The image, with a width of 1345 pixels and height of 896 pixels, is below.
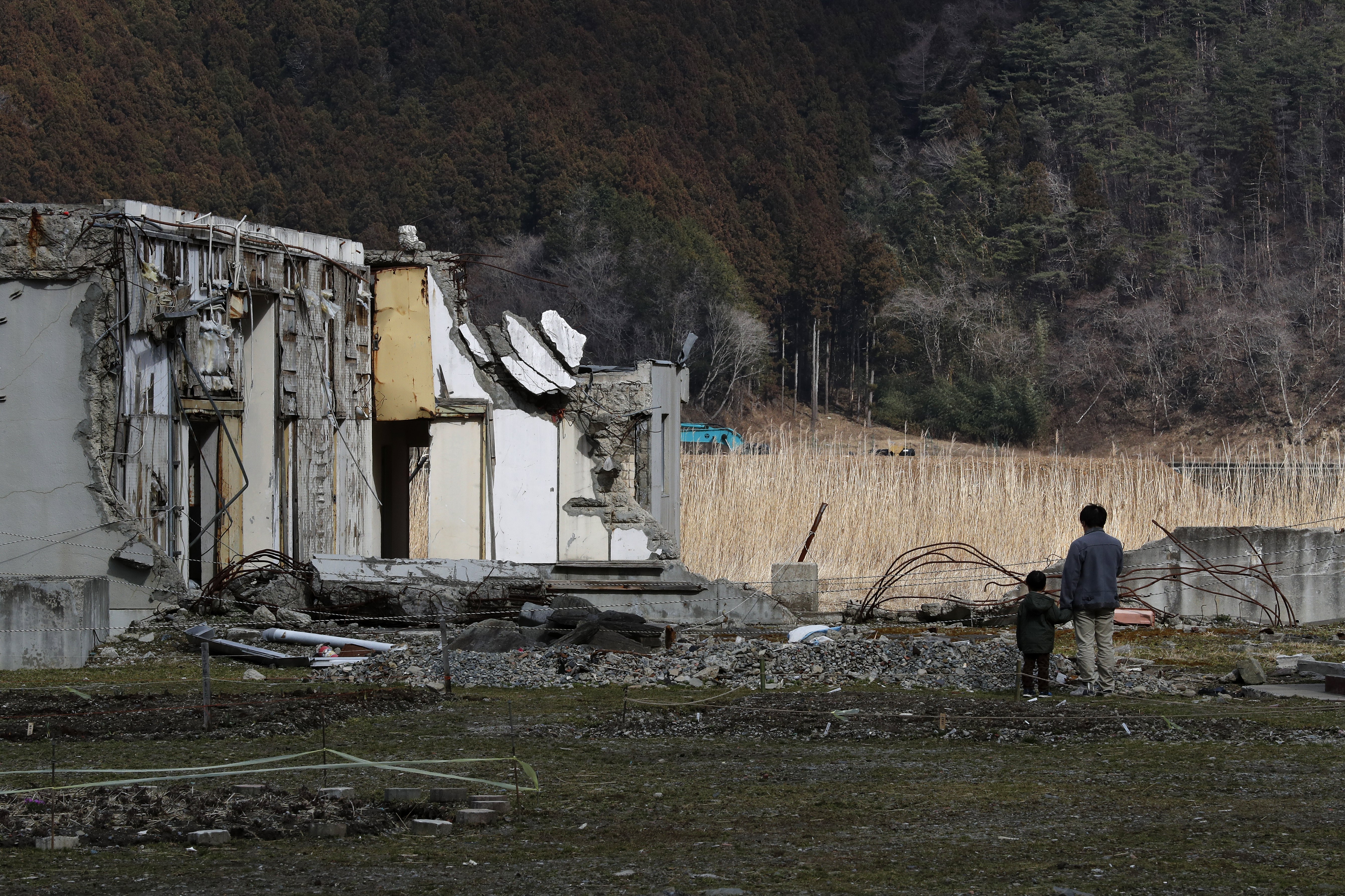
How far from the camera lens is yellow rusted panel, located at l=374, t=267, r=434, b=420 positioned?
19562mm

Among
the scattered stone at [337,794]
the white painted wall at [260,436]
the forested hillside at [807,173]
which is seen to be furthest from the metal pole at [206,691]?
the forested hillside at [807,173]

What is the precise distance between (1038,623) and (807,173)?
7062 cm

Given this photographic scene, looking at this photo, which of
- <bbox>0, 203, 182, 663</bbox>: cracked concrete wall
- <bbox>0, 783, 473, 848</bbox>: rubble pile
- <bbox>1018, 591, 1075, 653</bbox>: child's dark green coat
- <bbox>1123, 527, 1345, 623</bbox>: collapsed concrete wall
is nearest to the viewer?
<bbox>0, 783, 473, 848</bbox>: rubble pile

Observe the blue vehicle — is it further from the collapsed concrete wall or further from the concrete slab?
the concrete slab

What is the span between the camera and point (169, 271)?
15.7m

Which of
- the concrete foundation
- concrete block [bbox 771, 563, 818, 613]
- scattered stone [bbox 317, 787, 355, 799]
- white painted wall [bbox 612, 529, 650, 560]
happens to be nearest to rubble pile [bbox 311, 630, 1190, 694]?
the concrete foundation

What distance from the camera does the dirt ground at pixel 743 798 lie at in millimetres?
5461

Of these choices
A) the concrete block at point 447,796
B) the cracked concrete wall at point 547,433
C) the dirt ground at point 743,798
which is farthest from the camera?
the cracked concrete wall at point 547,433

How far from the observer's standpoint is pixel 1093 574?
10930 mm

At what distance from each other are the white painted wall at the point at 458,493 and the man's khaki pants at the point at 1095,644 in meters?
10.0

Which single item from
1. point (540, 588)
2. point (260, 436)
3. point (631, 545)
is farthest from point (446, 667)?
point (631, 545)

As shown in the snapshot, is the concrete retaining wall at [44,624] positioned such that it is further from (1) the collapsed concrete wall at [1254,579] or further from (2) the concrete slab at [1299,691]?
(1) the collapsed concrete wall at [1254,579]

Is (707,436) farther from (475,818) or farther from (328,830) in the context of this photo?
(328,830)

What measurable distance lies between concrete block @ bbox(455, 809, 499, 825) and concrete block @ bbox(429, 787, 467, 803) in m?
0.22
